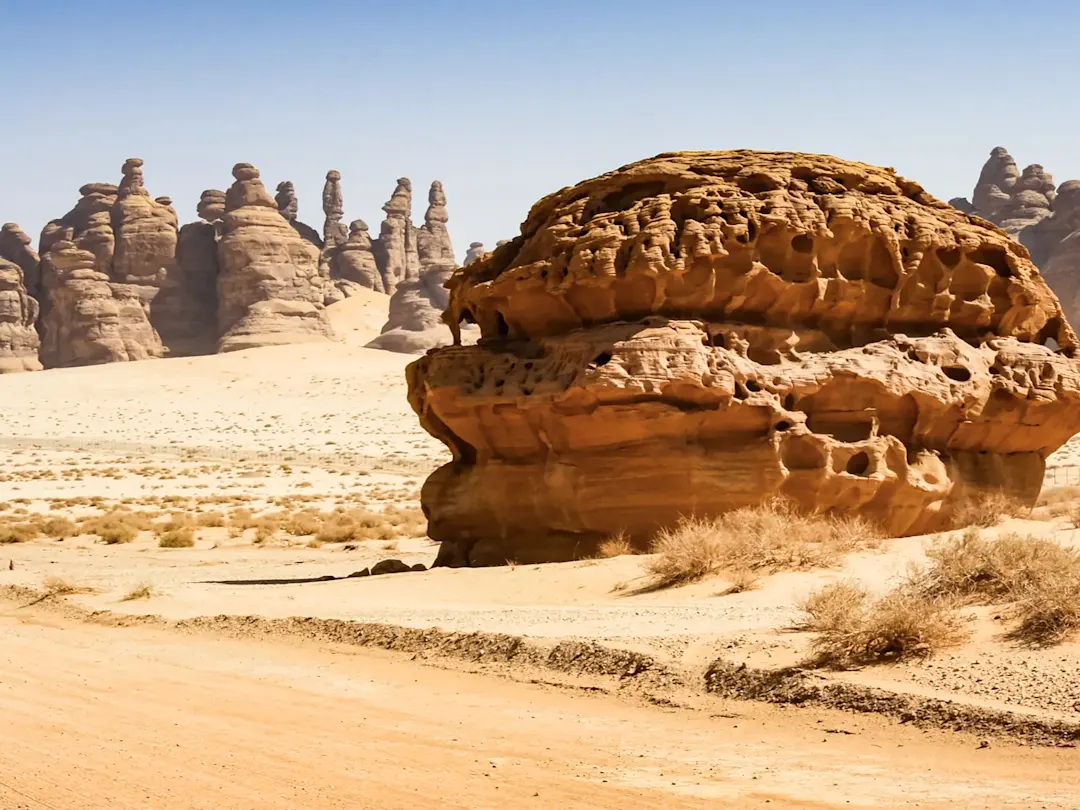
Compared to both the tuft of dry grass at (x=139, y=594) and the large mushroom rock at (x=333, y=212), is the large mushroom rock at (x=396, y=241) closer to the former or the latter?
the large mushroom rock at (x=333, y=212)

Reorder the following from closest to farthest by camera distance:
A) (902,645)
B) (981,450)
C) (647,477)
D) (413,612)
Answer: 1. (902,645)
2. (413,612)
3. (647,477)
4. (981,450)

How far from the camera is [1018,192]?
10769cm

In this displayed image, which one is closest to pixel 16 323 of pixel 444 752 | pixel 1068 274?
pixel 1068 274

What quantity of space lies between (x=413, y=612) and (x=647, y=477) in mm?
3581

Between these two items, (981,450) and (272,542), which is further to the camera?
(272,542)

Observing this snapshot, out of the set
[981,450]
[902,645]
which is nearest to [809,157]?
[981,450]

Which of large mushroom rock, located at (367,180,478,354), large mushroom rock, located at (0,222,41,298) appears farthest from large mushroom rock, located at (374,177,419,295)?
large mushroom rock, located at (0,222,41,298)

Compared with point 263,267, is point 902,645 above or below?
below

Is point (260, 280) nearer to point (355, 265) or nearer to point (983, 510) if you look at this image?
point (355, 265)

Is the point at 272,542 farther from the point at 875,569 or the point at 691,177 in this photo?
the point at 875,569

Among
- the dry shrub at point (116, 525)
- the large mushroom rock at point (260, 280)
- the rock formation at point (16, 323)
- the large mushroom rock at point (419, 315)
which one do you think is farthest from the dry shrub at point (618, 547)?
the rock formation at point (16, 323)

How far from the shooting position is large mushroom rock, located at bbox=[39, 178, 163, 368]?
8619 centimetres

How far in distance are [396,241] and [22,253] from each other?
34.4m

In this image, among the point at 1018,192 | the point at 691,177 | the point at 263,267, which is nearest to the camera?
the point at 691,177
